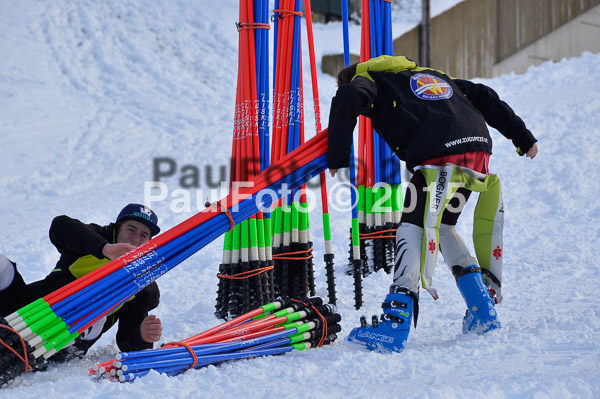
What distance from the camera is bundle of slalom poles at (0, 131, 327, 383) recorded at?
255cm

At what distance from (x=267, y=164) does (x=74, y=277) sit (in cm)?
145

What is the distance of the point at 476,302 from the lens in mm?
3078

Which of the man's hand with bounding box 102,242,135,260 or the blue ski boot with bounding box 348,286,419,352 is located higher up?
the man's hand with bounding box 102,242,135,260

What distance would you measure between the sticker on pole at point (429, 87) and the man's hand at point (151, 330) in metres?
1.53

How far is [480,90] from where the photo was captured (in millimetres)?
3303

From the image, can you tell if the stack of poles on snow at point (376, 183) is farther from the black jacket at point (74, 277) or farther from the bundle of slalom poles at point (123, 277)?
the black jacket at point (74, 277)

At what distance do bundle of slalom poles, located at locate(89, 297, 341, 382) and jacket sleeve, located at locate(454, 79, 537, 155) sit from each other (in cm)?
121

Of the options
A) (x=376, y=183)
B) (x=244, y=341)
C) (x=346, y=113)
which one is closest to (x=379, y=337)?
(x=244, y=341)

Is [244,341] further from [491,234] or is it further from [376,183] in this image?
[376,183]

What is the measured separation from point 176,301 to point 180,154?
13.4 feet

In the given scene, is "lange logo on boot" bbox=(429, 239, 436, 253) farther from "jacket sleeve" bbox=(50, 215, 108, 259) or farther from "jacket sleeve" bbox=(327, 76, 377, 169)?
"jacket sleeve" bbox=(50, 215, 108, 259)

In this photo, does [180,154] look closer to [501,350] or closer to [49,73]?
[49,73]

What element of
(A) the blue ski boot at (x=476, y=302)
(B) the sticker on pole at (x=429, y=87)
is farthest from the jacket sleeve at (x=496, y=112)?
(A) the blue ski boot at (x=476, y=302)

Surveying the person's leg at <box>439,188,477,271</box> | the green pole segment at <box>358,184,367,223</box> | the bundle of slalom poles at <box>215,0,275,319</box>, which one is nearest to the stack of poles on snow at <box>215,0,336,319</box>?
the bundle of slalom poles at <box>215,0,275,319</box>
